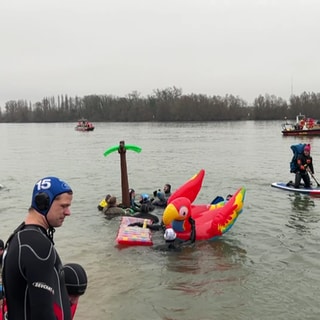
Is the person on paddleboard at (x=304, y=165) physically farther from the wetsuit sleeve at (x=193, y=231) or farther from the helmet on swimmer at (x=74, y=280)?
the helmet on swimmer at (x=74, y=280)

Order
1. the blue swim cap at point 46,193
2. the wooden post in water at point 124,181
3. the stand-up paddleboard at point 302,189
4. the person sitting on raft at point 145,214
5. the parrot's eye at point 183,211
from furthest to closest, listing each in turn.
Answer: the stand-up paddleboard at point 302,189 → the wooden post in water at point 124,181 → the person sitting on raft at point 145,214 → the parrot's eye at point 183,211 → the blue swim cap at point 46,193

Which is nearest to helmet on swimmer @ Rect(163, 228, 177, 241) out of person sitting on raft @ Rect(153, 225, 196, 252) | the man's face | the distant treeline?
person sitting on raft @ Rect(153, 225, 196, 252)

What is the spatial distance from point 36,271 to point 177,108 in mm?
120326

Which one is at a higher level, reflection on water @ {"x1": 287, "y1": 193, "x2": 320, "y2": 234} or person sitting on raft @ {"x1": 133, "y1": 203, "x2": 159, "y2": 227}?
person sitting on raft @ {"x1": 133, "y1": 203, "x2": 159, "y2": 227}

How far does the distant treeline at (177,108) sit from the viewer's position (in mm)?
119750

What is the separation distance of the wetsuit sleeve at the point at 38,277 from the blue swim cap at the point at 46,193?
0.88ft

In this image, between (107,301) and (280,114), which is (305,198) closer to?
(107,301)

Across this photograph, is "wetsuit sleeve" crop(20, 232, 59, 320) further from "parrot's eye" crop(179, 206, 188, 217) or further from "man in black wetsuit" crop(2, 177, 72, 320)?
"parrot's eye" crop(179, 206, 188, 217)

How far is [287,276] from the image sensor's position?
8203 mm

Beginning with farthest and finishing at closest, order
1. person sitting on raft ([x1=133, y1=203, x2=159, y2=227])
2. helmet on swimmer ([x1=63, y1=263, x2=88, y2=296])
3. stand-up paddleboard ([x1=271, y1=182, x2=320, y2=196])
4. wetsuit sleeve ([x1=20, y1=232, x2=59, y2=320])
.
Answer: stand-up paddleboard ([x1=271, y1=182, x2=320, y2=196]) < person sitting on raft ([x1=133, y1=203, x2=159, y2=227]) < helmet on swimmer ([x1=63, y1=263, x2=88, y2=296]) < wetsuit sleeve ([x1=20, y1=232, x2=59, y2=320])

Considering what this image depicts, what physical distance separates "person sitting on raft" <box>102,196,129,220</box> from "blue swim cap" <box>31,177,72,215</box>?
10.2 meters

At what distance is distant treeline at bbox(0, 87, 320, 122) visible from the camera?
120 metres

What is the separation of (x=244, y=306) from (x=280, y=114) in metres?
117

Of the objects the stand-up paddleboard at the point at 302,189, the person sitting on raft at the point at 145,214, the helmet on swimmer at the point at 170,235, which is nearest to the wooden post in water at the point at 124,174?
the person sitting on raft at the point at 145,214
